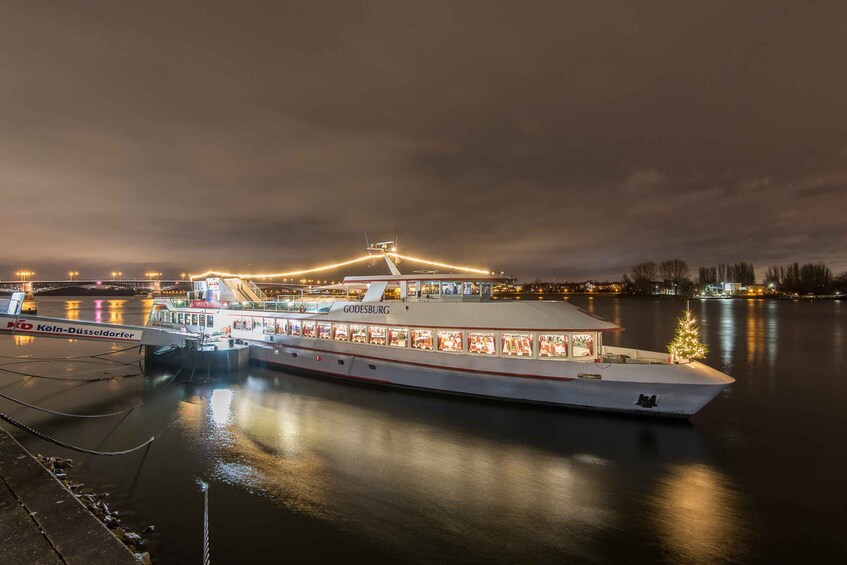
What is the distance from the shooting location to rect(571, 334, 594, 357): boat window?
16.3m

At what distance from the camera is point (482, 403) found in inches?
705

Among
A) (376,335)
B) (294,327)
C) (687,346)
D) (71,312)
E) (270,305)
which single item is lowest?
(71,312)

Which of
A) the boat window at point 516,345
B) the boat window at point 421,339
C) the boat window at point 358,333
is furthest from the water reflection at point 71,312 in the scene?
the boat window at point 516,345

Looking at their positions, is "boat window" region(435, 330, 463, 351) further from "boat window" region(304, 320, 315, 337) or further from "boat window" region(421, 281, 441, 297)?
"boat window" region(304, 320, 315, 337)

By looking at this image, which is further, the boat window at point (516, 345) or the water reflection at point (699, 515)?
the boat window at point (516, 345)

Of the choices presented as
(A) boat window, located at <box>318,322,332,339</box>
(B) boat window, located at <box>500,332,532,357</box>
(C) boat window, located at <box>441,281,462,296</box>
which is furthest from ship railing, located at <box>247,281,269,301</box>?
(B) boat window, located at <box>500,332,532,357</box>

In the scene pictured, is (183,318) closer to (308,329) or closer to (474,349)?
(308,329)

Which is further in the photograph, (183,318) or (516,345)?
(183,318)

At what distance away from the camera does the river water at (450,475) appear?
8953mm

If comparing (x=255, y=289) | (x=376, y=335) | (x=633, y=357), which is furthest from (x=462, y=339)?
(x=255, y=289)

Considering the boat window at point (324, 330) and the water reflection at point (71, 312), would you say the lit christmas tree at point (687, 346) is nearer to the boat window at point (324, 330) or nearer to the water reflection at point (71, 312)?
the boat window at point (324, 330)

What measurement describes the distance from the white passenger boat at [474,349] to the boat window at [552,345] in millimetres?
38

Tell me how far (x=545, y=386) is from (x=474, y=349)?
129 inches

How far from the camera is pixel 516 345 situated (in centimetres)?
A: 1700
